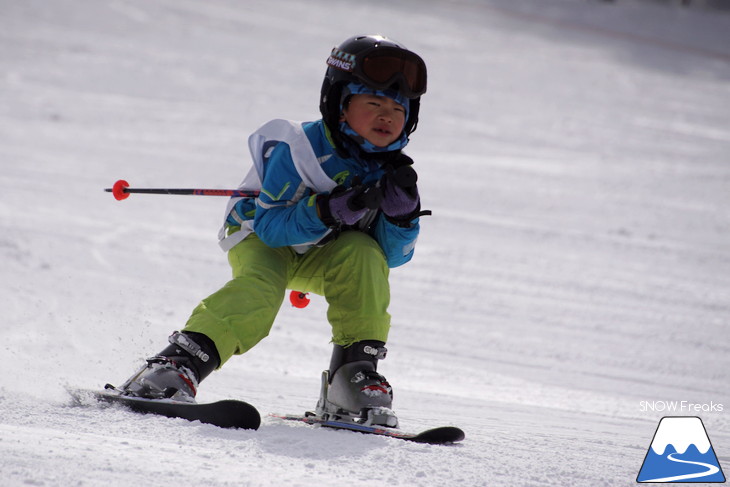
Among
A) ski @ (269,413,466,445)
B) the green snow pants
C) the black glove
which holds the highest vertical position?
the black glove

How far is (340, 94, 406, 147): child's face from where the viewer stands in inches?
118

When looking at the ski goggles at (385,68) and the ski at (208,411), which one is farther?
the ski goggles at (385,68)

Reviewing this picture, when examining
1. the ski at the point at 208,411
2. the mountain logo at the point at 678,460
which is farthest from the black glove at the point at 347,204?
the mountain logo at the point at 678,460

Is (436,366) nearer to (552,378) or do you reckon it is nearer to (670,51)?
(552,378)

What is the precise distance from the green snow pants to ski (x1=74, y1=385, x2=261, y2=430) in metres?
0.27

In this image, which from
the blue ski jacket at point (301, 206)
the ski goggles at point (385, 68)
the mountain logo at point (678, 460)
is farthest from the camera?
the ski goggles at point (385, 68)

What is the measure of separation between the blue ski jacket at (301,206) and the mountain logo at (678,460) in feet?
3.25

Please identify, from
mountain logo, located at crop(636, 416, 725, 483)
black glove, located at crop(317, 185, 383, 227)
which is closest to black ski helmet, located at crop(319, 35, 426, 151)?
black glove, located at crop(317, 185, 383, 227)

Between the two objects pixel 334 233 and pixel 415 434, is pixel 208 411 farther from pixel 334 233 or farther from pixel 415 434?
pixel 334 233

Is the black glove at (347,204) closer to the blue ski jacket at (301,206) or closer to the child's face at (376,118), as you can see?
the blue ski jacket at (301,206)

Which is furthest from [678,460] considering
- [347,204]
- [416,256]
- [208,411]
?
[416,256]

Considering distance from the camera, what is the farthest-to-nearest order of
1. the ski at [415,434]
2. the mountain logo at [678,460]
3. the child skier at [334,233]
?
the child skier at [334,233] → the ski at [415,434] → the mountain logo at [678,460]

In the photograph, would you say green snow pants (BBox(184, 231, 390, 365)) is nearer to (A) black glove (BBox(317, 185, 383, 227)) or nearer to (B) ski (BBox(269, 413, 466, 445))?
(A) black glove (BBox(317, 185, 383, 227))

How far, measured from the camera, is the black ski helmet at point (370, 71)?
297 centimetres
